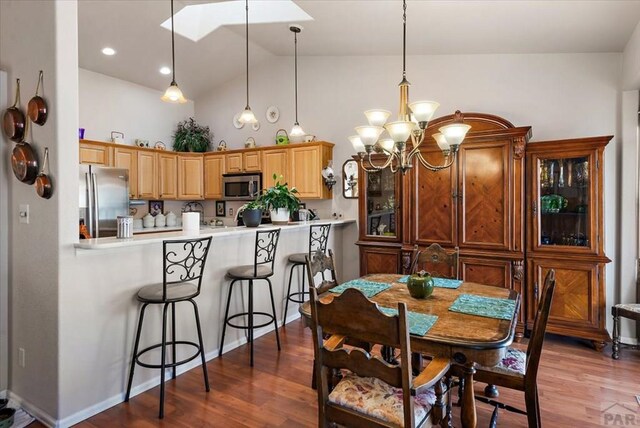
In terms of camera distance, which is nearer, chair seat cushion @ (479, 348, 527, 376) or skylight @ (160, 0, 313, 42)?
chair seat cushion @ (479, 348, 527, 376)

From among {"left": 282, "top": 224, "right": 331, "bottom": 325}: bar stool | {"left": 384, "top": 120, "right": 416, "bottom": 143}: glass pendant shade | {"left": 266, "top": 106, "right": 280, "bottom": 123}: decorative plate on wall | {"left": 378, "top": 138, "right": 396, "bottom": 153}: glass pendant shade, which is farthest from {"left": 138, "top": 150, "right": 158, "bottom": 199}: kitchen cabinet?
{"left": 384, "top": 120, "right": 416, "bottom": 143}: glass pendant shade

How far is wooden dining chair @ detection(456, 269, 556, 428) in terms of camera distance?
1817 mm

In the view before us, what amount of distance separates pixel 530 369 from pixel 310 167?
148 inches

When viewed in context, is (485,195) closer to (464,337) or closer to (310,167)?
(310,167)

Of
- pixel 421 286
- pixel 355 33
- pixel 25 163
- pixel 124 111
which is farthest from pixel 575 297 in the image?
pixel 124 111

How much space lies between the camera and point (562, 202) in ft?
12.1

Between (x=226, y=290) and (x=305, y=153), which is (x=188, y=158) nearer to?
(x=305, y=153)

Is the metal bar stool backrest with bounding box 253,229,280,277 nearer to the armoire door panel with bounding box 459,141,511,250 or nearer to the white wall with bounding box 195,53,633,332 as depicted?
the white wall with bounding box 195,53,633,332

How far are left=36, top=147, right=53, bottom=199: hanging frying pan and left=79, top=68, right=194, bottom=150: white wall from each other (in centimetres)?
327

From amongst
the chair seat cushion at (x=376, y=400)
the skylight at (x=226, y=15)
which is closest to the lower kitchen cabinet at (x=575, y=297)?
the chair seat cushion at (x=376, y=400)

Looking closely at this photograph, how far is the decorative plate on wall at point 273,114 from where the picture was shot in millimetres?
5730

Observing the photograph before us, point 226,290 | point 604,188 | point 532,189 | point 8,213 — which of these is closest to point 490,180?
point 532,189

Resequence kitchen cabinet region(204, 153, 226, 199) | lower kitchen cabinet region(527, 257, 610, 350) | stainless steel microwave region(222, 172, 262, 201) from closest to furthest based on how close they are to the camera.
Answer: lower kitchen cabinet region(527, 257, 610, 350) < stainless steel microwave region(222, 172, 262, 201) < kitchen cabinet region(204, 153, 226, 199)

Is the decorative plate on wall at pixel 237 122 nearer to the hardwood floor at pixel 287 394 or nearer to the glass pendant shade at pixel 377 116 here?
the hardwood floor at pixel 287 394
